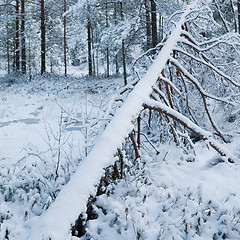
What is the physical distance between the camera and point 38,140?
5.80m

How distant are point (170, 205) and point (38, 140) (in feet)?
14.5

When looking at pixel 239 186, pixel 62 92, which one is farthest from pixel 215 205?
pixel 62 92

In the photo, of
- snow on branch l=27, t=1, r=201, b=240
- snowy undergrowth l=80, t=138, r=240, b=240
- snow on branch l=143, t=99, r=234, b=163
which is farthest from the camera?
snow on branch l=143, t=99, r=234, b=163

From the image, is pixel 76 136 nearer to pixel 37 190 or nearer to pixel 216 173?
pixel 37 190

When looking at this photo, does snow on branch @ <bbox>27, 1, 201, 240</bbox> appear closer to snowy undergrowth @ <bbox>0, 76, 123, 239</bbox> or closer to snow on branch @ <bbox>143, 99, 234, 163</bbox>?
snow on branch @ <bbox>143, 99, 234, 163</bbox>

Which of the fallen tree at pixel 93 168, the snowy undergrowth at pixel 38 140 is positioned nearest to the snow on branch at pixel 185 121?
the fallen tree at pixel 93 168

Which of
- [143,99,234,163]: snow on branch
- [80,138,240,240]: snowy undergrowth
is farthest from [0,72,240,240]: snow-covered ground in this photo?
[143,99,234,163]: snow on branch

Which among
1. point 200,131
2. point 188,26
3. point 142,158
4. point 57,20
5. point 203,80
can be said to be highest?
point 57,20

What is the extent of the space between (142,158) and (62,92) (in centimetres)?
1064

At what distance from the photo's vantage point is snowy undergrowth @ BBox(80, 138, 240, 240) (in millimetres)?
1883

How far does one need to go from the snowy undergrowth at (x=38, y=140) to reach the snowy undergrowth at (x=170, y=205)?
0.63 metres

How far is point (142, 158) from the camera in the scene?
3074 millimetres

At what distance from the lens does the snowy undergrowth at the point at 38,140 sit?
2.66 meters

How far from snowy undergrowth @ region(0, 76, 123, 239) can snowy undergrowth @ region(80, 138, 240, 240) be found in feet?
2.08
